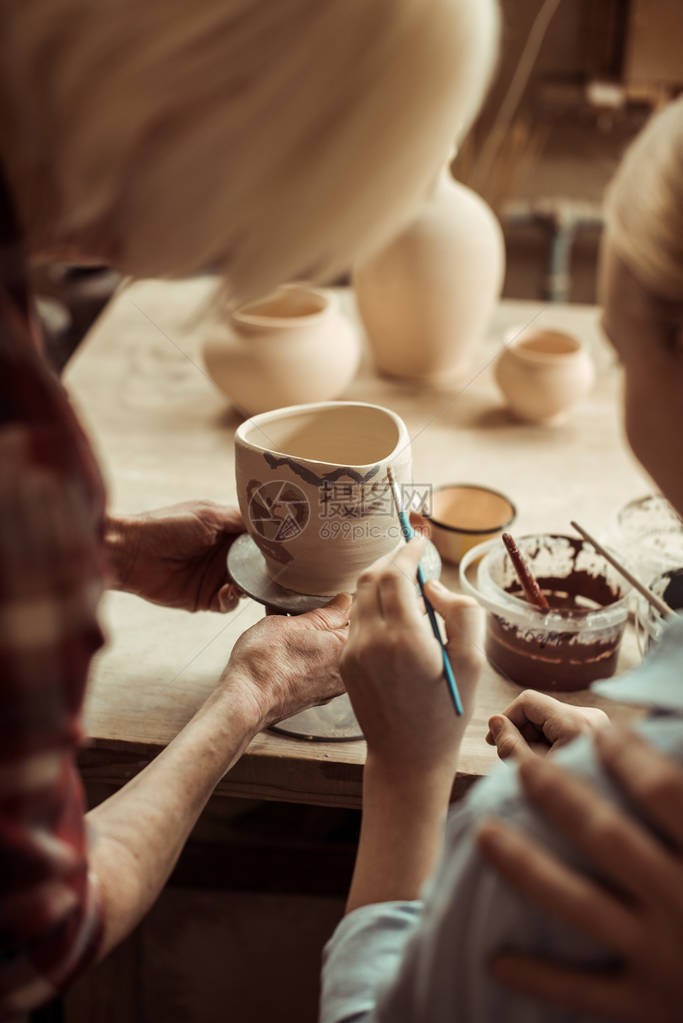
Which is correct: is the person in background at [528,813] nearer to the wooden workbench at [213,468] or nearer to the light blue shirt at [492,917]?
the light blue shirt at [492,917]

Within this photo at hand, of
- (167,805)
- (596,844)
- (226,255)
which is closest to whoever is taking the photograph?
(596,844)

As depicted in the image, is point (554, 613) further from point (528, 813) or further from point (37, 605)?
point (37, 605)

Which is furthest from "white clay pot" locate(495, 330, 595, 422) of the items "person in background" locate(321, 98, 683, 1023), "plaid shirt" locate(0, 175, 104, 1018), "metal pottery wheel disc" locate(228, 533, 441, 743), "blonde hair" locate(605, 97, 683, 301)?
"plaid shirt" locate(0, 175, 104, 1018)

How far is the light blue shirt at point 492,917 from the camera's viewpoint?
1.42 feet

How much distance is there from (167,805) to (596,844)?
360mm

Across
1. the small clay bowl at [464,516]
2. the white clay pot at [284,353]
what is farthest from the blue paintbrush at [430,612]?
the white clay pot at [284,353]

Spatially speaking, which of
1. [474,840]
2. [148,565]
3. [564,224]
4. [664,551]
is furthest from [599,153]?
[474,840]

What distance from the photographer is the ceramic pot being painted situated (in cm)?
79

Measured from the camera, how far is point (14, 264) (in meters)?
0.50

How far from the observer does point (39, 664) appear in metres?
0.44

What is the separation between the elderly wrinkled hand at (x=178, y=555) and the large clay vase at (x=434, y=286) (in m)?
0.52

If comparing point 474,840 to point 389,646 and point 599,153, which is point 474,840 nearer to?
point 389,646

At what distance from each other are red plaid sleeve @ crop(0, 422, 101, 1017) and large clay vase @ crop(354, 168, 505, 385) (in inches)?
37.4

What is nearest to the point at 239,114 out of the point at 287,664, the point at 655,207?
the point at 655,207
